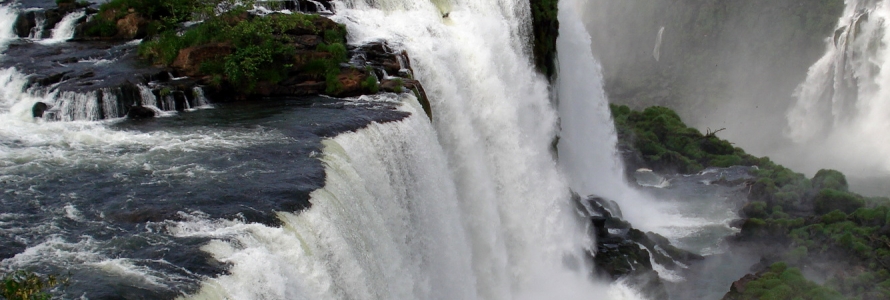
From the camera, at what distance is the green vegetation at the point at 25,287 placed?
328 inches

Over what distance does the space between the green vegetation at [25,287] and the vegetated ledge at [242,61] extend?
351 inches

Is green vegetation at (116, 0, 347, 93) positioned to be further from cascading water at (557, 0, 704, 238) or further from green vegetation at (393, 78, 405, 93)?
cascading water at (557, 0, 704, 238)

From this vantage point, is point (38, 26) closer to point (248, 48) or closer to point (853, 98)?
point (248, 48)

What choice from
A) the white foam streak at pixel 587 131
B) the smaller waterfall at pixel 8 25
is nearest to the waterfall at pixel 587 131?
the white foam streak at pixel 587 131

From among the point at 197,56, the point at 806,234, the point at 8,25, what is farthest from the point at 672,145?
the point at 8,25

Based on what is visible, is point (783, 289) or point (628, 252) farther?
point (628, 252)

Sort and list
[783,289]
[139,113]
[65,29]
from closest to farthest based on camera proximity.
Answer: [139,113], [65,29], [783,289]

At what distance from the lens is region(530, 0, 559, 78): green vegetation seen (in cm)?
2905

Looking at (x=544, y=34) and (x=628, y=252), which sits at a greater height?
(x=544, y=34)

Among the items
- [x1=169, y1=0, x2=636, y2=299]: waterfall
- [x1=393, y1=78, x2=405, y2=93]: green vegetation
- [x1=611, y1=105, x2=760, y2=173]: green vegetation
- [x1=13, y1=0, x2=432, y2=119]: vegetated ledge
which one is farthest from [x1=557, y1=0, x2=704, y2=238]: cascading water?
[x1=393, y1=78, x2=405, y2=93]: green vegetation

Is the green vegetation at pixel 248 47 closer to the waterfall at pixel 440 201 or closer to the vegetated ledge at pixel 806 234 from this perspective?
the waterfall at pixel 440 201

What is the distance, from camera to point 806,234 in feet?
89.7

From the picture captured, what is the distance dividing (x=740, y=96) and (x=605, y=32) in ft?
50.5

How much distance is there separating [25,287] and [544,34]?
23.7 metres
